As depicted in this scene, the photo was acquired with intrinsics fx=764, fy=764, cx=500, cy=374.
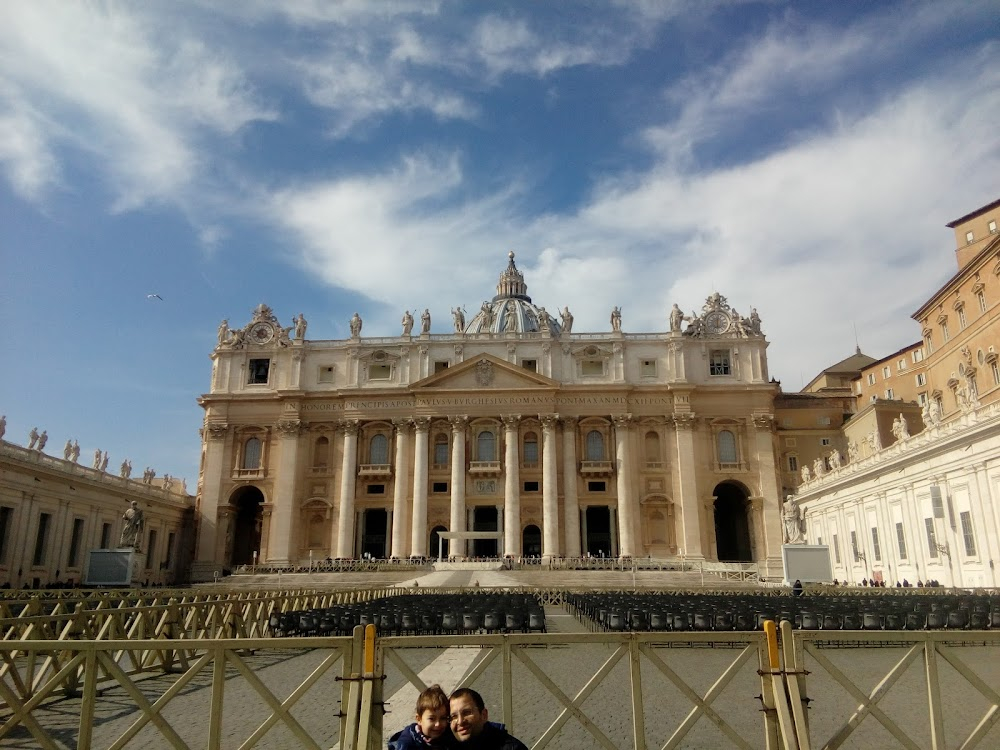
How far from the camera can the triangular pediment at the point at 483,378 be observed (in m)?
64.6

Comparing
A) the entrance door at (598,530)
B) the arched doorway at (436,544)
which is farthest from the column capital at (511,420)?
the arched doorway at (436,544)

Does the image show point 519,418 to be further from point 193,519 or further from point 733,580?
point 193,519

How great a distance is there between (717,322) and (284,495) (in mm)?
40624

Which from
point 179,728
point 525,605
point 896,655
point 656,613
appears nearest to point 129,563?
point 525,605

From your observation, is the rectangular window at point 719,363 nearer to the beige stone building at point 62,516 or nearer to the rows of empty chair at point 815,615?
the rows of empty chair at point 815,615

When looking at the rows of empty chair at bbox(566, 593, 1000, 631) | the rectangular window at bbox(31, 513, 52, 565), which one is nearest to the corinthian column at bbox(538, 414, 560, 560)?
the rectangular window at bbox(31, 513, 52, 565)

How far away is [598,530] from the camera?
65.7m

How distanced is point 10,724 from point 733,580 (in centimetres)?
4465

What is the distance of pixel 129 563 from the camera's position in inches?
1535

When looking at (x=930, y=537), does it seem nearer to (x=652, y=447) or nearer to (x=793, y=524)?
(x=793, y=524)

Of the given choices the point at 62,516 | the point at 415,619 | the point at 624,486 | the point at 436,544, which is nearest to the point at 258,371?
the point at 436,544

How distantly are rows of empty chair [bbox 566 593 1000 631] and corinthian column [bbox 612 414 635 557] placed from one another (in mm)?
40179

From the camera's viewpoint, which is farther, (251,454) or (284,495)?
(251,454)

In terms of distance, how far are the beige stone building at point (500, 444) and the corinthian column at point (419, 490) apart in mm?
116
